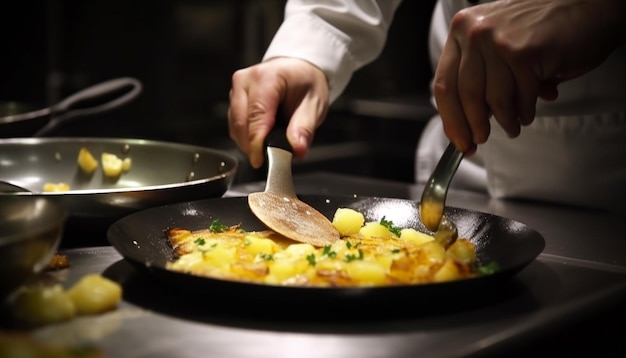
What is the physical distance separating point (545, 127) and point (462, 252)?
0.67 meters

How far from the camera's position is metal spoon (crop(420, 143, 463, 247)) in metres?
1.15

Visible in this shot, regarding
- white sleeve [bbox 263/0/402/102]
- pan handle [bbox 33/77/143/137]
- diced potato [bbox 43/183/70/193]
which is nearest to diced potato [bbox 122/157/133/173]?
diced potato [bbox 43/183/70/193]

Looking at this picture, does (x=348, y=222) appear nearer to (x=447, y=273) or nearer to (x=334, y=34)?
(x=447, y=273)

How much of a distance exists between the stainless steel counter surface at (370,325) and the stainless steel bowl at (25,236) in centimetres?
6

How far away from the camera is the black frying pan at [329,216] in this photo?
33.6 inches

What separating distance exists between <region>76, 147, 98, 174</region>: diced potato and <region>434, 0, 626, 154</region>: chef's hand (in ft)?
2.15

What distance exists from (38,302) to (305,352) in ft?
0.84

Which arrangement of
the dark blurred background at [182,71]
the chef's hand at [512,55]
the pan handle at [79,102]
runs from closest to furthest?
the chef's hand at [512,55] < the pan handle at [79,102] < the dark blurred background at [182,71]

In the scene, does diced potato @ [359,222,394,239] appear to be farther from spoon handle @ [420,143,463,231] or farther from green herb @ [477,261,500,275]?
green herb @ [477,261,500,275]

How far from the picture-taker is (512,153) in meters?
1.70

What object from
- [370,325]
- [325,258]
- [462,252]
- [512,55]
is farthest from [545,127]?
[370,325]

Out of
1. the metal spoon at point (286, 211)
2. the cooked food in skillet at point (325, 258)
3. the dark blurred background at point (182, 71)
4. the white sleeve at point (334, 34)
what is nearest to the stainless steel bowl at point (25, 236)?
the cooked food in skillet at point (325, 258)

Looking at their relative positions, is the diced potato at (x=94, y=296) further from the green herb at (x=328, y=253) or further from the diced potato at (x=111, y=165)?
the diced potato at (x=111, y=165)

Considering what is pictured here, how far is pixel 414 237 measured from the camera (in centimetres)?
118
